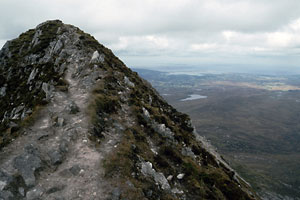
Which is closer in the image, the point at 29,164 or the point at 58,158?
the point at 29,164

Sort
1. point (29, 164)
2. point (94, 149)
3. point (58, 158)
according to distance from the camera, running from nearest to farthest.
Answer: point (29, 164), point (58, 158), point (94, 149)

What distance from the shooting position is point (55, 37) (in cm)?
5428

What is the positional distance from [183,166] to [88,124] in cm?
1188

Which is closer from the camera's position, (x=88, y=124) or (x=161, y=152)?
(x=88, y=124)

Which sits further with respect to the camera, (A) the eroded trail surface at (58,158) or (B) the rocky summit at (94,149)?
(B) the rocky summit at (94,149)

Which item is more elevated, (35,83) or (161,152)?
(35,83)

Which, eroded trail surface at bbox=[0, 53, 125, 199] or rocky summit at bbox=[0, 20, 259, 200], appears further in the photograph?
rocky summit at bbox=[0, 20, 259, 200]

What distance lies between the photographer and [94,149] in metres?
18.7

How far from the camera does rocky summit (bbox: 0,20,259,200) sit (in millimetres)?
14875

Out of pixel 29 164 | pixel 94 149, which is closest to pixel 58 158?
pixel 29 164

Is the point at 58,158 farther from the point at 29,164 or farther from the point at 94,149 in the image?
the point at 94,149

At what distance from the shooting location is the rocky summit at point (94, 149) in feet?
48.8

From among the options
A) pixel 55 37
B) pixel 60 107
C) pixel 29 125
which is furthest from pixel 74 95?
pixel 55 37

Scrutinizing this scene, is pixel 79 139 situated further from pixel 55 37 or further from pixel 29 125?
pixel 55 37
